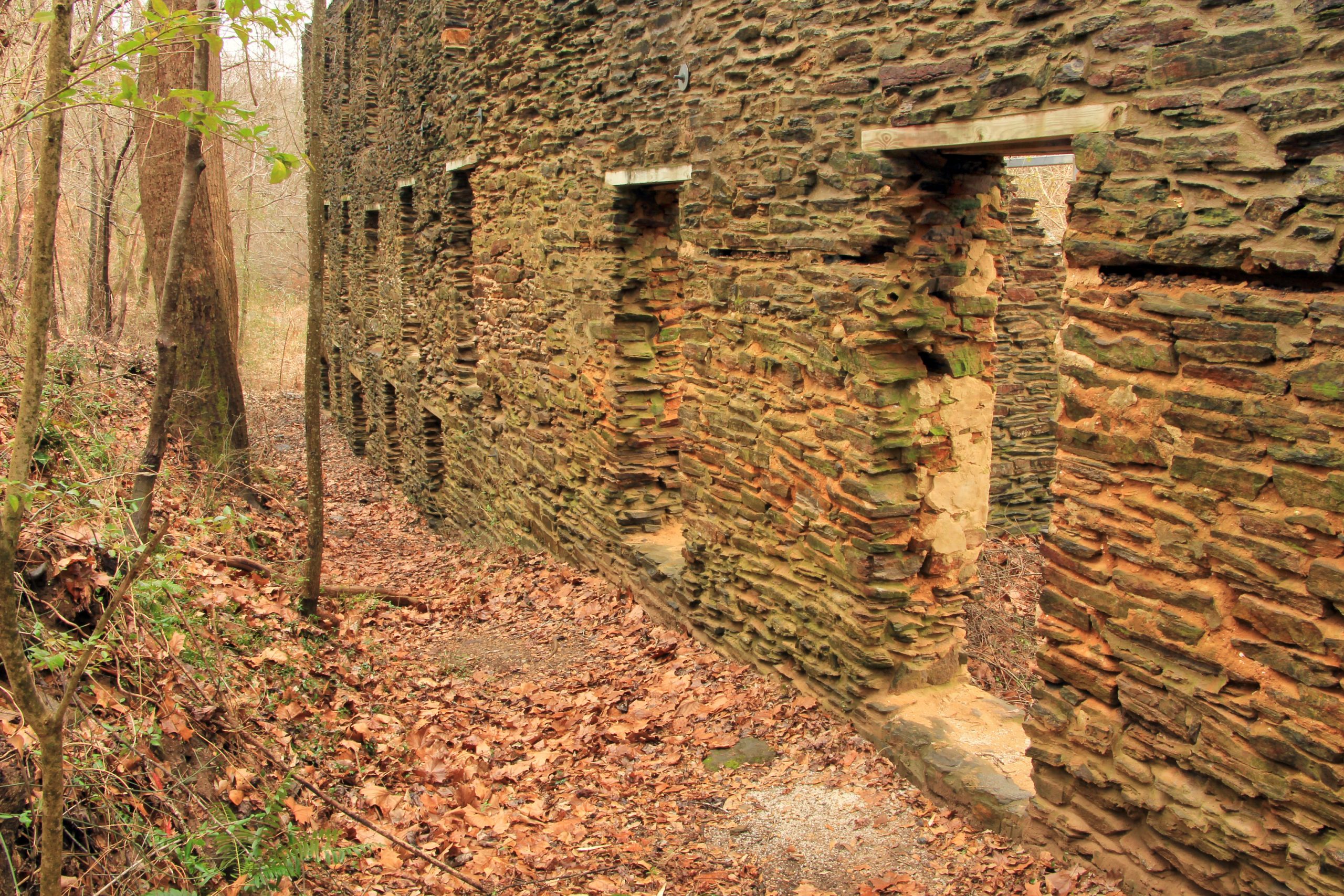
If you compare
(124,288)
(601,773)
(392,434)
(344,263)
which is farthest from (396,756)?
(344,263)

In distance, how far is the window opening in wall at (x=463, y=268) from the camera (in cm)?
977

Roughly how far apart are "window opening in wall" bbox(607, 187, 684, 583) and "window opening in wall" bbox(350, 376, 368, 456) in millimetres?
11171

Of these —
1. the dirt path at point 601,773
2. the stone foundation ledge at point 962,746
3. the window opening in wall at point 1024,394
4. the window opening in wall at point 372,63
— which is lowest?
the dirt path at point 601,773

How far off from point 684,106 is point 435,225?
5.82m

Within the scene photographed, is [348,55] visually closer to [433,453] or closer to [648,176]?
[433,453]

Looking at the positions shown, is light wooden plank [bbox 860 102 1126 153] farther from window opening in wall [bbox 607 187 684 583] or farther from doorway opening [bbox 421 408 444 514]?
doorway opening [bbox 421 408 444 514]

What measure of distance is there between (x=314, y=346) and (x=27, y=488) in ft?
14.2

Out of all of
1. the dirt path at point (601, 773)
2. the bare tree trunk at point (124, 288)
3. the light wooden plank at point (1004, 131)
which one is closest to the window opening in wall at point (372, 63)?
the bare tree trunk at point (124, 288)

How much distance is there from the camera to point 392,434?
1414cm

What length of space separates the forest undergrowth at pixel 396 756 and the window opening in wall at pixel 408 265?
5.89 metres

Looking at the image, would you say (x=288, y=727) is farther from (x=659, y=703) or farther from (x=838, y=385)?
(x=838, y=385)

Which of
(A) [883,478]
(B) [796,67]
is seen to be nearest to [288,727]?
(A) [883,478]

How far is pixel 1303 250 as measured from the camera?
2.48 metres

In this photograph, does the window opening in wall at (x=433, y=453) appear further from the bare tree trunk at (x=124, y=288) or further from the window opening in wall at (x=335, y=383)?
the window opening in wall at (x=335, y=383)
